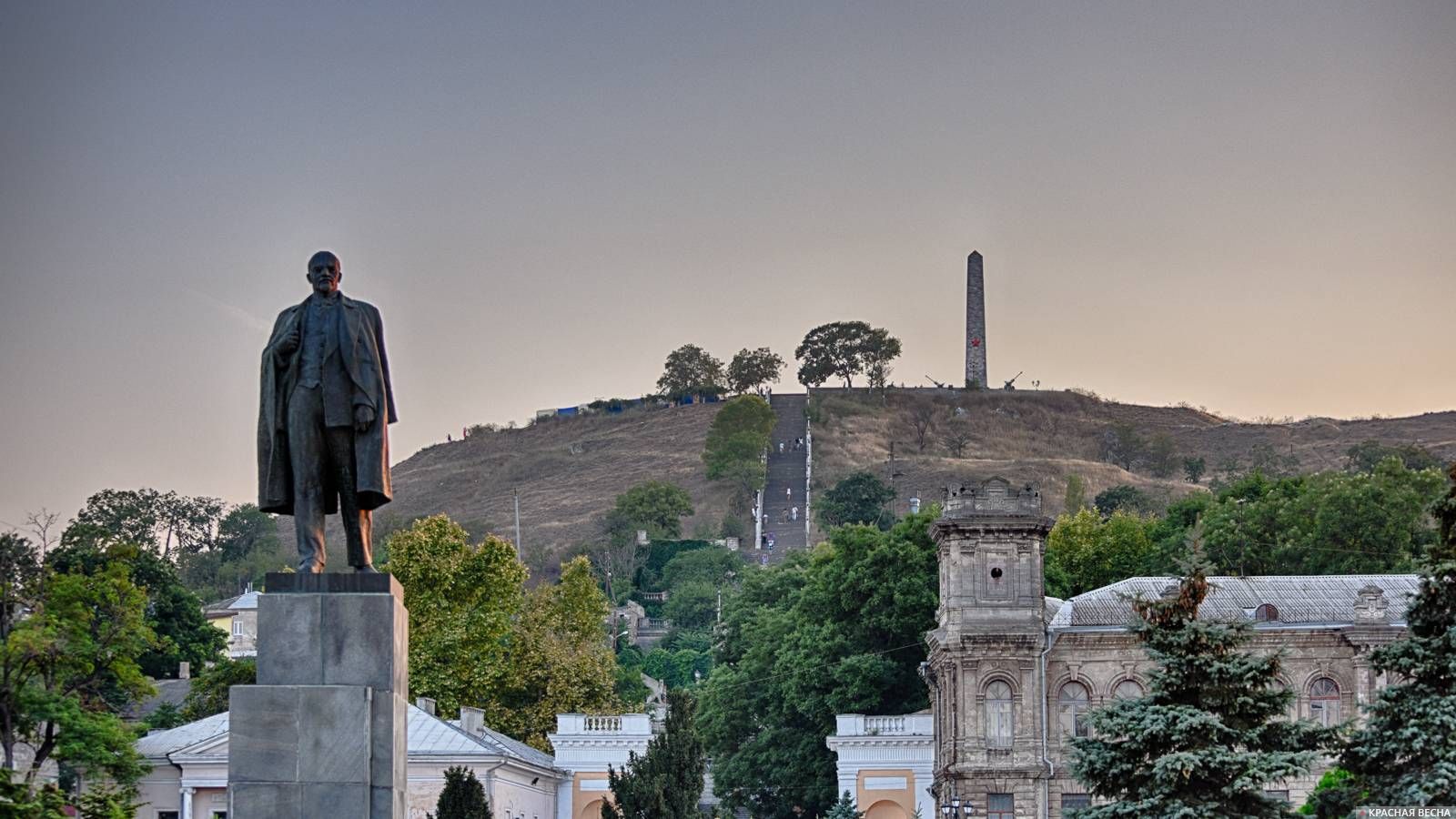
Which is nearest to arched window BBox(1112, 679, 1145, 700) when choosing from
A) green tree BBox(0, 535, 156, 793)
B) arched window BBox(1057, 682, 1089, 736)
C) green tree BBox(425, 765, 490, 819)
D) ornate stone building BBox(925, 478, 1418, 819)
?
ornate stone building BBox(925, 478, 1418, 819)

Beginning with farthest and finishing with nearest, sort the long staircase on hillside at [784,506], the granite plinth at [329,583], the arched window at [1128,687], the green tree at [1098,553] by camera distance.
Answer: the long staircase on hillside at [784,506] → the green tree at [1098,553] → the arched window at [1128,687] → the granite plinth at [329,583]

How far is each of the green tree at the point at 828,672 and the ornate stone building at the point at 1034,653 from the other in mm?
7407

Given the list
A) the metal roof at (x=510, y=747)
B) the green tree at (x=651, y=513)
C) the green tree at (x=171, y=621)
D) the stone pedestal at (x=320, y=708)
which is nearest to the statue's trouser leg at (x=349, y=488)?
the stone pedestal at (x=320, y=708)

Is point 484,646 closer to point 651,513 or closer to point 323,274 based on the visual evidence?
point 323,274

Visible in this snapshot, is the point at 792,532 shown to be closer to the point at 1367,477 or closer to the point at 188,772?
the point at 1367,477

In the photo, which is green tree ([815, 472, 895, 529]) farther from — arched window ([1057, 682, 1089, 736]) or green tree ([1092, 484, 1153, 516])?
arched window ([1057, 682, 1089, 736])

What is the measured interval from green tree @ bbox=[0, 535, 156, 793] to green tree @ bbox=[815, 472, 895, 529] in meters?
97.7

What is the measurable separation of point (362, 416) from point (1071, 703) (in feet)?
155

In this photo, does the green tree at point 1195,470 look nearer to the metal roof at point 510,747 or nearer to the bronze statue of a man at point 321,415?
the metal roof at point 510,747

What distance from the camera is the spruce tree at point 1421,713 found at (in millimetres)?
30031

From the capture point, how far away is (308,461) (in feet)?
60.1

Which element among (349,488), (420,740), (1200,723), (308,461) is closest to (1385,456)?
(420,740)

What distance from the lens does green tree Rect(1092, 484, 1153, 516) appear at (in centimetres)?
14812

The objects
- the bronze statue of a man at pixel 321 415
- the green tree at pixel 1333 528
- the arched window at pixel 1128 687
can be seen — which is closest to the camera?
the bronze statue of a man at pixel 321 415
